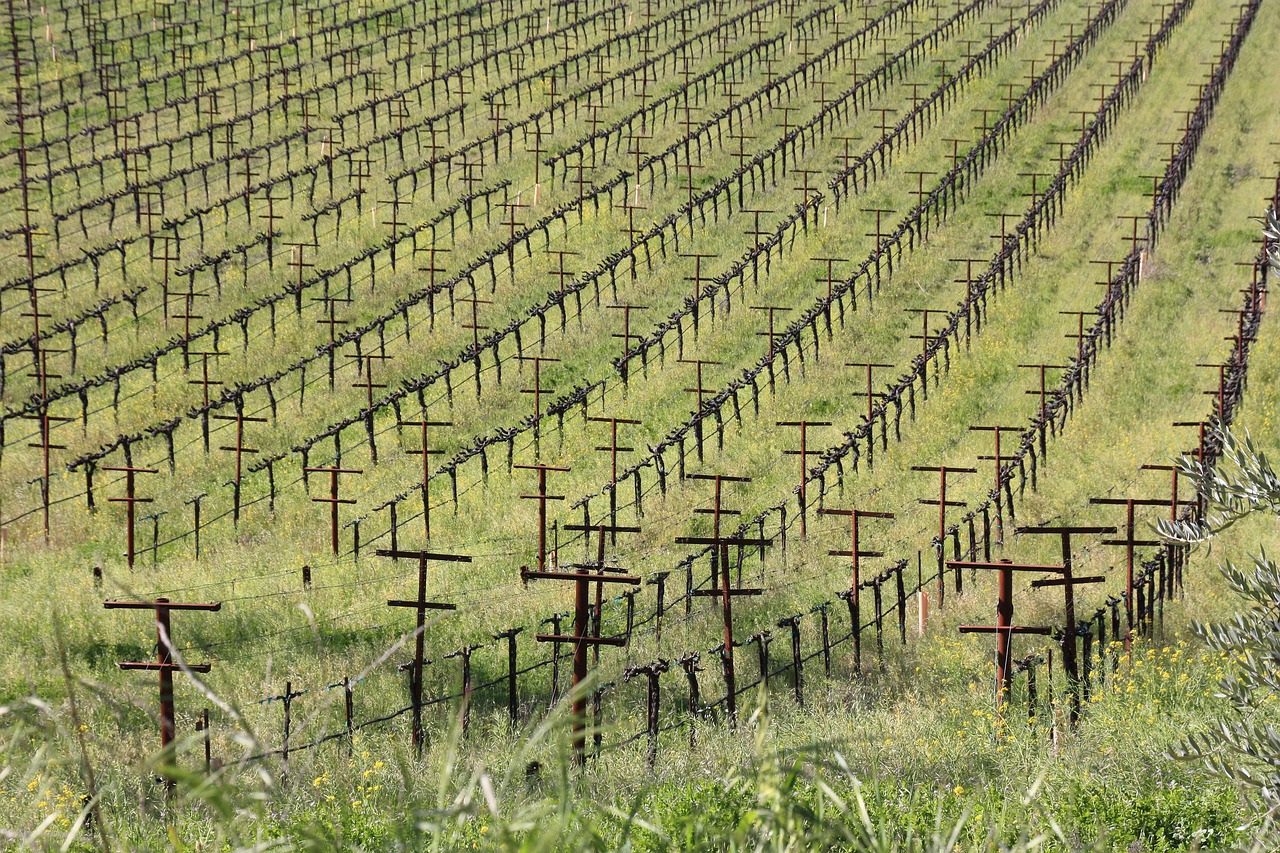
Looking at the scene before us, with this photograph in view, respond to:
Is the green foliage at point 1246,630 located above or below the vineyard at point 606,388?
above

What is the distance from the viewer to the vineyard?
14562 mm

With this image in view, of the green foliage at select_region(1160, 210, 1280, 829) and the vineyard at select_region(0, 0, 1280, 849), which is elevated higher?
the green foliage at select_region(1160, 210, 1280, 829)

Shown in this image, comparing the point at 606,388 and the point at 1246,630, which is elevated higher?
the point at 1246,630

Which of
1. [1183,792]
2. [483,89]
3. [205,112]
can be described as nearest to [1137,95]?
[483,89]

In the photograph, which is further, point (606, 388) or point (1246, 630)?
point (606, 388)

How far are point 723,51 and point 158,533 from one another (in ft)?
120

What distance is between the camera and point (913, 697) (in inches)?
599

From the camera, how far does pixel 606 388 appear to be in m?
28.2

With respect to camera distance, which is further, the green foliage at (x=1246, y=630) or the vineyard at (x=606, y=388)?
the vineyard at (x=606, y=388)

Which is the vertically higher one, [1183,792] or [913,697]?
[1183,792]

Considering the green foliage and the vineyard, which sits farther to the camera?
the vineyard

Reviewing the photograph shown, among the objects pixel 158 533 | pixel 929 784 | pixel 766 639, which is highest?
pixel 929 784

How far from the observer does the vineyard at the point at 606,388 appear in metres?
14.6

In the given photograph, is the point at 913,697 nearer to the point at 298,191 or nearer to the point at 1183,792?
the point at 1183,792
